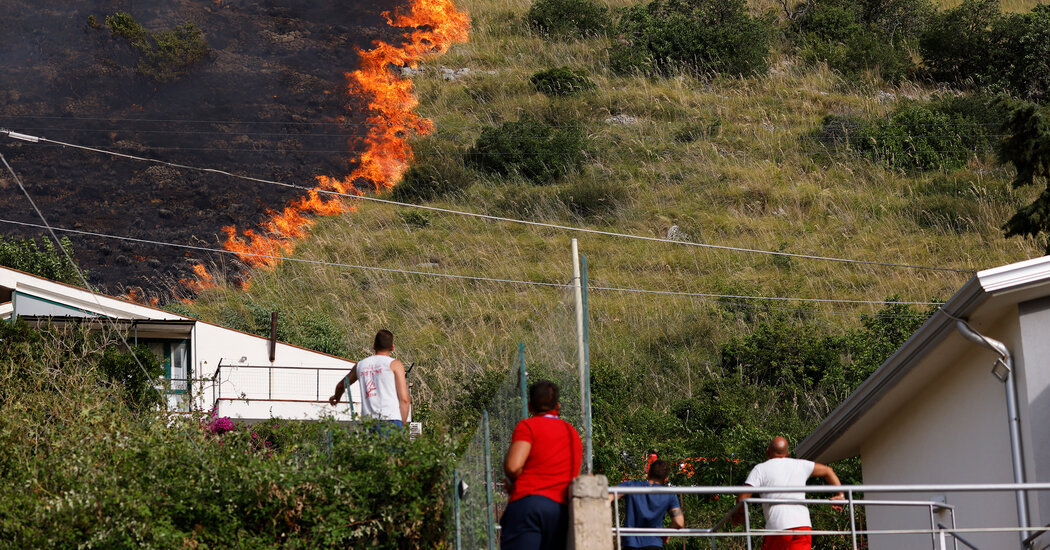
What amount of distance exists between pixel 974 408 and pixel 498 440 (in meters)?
4.03

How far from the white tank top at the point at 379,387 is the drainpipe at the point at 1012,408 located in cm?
465

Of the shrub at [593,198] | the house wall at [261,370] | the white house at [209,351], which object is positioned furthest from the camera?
the shrub at [593,198]

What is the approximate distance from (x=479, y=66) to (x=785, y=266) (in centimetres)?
2750

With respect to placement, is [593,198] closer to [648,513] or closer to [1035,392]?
[648,513]

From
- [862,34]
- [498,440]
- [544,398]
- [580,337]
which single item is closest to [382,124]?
[862,34]

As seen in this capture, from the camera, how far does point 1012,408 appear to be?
852cm

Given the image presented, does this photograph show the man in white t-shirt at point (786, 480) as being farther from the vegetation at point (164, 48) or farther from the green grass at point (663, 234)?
the vegetation at point (164, 48)

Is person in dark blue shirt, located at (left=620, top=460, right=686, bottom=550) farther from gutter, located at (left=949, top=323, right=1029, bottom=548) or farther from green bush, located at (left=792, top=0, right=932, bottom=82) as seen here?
green bush, located at (left=792, top=0, right=932, bottom=82)

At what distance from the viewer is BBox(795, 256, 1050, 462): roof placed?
818cm

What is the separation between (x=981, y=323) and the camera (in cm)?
888

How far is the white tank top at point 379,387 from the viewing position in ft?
31.1

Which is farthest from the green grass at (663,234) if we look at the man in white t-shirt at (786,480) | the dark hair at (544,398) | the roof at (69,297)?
the dark hair at (544,398)

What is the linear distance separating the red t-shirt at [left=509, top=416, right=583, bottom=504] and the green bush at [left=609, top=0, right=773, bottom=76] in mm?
48852

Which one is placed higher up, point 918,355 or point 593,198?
point 593,198
